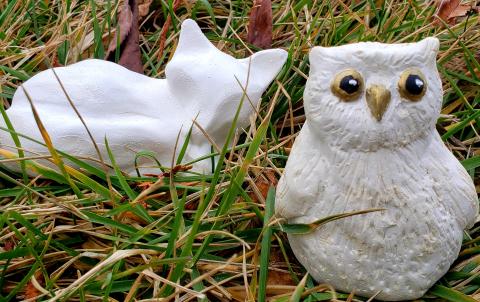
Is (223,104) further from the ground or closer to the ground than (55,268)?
further from the ground

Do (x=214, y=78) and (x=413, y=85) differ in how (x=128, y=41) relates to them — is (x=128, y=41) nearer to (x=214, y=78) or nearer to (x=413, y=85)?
(x=214, y=78)

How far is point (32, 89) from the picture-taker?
1.51m

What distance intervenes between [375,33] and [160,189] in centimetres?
70

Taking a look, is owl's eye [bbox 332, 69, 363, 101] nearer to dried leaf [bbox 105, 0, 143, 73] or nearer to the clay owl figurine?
the clay owl figurine

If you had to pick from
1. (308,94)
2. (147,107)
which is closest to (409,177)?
(308,94)

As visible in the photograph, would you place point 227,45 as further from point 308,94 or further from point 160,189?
point 308,94

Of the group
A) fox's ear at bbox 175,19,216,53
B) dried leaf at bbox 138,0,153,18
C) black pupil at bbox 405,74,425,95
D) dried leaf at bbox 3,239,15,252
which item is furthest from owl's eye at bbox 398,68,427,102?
dried leaf at bbox 138,0,153,18

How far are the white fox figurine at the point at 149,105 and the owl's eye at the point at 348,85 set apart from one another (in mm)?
420

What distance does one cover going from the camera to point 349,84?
1.08 m

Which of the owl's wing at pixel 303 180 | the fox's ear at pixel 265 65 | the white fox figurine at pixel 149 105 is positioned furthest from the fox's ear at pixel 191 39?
the owl's wing at pixel 303 180

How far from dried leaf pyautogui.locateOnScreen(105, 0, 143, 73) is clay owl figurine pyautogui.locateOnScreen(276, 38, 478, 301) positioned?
70 centimetres

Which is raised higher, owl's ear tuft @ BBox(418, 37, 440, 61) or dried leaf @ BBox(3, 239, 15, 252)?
owl's ear tuft @ BBox(418, 37, 440, 61)

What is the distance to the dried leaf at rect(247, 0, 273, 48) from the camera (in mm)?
1797

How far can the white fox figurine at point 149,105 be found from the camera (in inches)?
58.1
